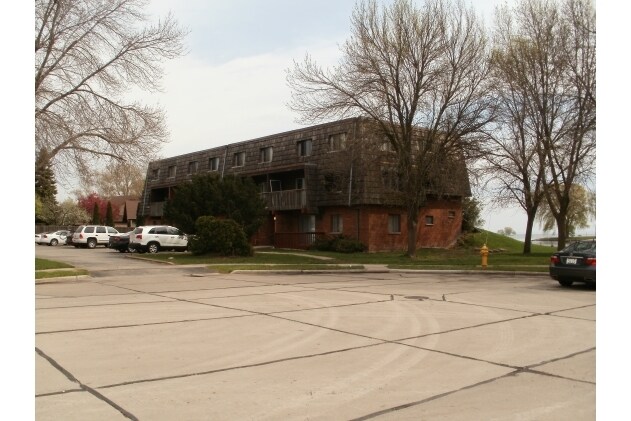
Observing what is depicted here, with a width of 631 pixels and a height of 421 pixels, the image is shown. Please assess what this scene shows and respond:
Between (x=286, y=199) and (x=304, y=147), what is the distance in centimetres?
407

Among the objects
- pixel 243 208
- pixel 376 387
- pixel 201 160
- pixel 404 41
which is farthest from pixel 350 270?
pixel 201 160

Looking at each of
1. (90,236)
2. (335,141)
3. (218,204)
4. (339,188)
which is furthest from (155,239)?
(335,141)

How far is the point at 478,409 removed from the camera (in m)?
5.06

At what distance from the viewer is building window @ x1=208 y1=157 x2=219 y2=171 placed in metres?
46.0

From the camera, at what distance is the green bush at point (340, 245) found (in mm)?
32688

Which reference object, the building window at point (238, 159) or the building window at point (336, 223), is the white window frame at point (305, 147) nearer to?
the building window at point (336, 223)

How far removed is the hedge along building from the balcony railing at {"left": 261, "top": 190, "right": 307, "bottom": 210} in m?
0.07

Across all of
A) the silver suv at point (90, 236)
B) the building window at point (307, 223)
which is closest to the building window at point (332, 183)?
the building window at point (307, 223)

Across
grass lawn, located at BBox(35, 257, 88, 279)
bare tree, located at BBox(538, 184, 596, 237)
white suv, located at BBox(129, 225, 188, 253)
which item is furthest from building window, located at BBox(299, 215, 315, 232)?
grass lawn, located at BBox(35, 257, 88, 279)

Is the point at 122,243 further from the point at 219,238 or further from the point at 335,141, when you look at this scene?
the point at 335,141

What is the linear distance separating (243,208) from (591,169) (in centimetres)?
1758

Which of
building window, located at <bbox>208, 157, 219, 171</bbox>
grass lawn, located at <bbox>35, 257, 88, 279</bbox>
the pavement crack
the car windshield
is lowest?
grass lawn, located at <bbox>35, 257, 88, 279</bbox>

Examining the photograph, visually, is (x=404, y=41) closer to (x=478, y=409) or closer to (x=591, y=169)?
(x=591, y=169)

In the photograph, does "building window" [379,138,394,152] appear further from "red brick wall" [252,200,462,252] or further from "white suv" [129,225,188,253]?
"white suv" [129,225,188,253]
